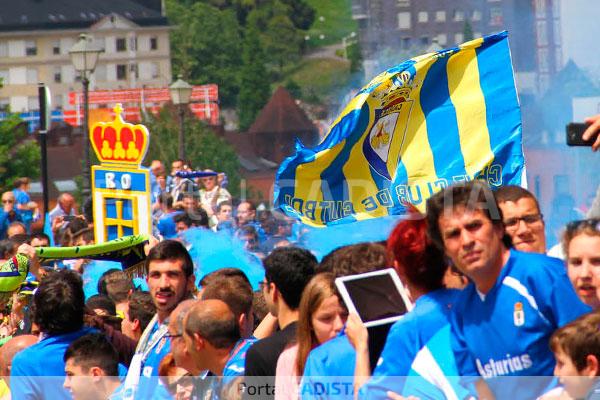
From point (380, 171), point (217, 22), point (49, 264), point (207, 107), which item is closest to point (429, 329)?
point (380, 171)

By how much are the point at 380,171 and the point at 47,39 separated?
9368 cm

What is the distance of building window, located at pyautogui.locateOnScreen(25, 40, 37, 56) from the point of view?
98125 mm

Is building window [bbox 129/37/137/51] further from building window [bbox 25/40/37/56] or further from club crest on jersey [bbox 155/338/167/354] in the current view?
club crest on jersey [bbox 155/338/167/354]

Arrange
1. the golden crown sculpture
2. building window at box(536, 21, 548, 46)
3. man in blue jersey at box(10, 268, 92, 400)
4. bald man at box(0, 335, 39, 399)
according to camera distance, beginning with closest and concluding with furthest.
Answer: man in blue jersey at box(10, 268, 92, 400)
bald man at box(0, 335, 39, 399)
building window at box(536, 21, 548, 46)
the golden crown sculpture

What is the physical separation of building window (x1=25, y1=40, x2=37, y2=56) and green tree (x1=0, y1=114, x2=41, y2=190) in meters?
20.7

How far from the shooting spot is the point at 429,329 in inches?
174

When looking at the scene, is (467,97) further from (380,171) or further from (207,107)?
(207,107)

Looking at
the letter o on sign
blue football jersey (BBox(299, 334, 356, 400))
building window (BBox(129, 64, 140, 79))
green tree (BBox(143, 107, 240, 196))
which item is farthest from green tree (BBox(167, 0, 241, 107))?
blue football jersey (BBox(299, 334, 356, 400))

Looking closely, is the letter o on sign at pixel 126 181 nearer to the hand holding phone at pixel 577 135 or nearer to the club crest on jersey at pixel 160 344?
the club crest on jersey at pixel 160 344

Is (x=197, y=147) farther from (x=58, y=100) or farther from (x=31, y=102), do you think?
(x=58, y=100)

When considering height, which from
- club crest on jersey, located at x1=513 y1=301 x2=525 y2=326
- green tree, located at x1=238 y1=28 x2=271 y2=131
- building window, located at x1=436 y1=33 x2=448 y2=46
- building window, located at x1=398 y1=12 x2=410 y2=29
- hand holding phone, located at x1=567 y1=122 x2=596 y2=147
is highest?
green tree, located at x1=238 y1=28 x2=271 y2=131

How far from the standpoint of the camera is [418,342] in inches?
174

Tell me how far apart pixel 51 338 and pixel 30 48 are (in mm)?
94697

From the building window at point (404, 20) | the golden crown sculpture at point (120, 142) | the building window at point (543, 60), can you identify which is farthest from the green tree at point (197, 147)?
the building window at point (543, 60)
